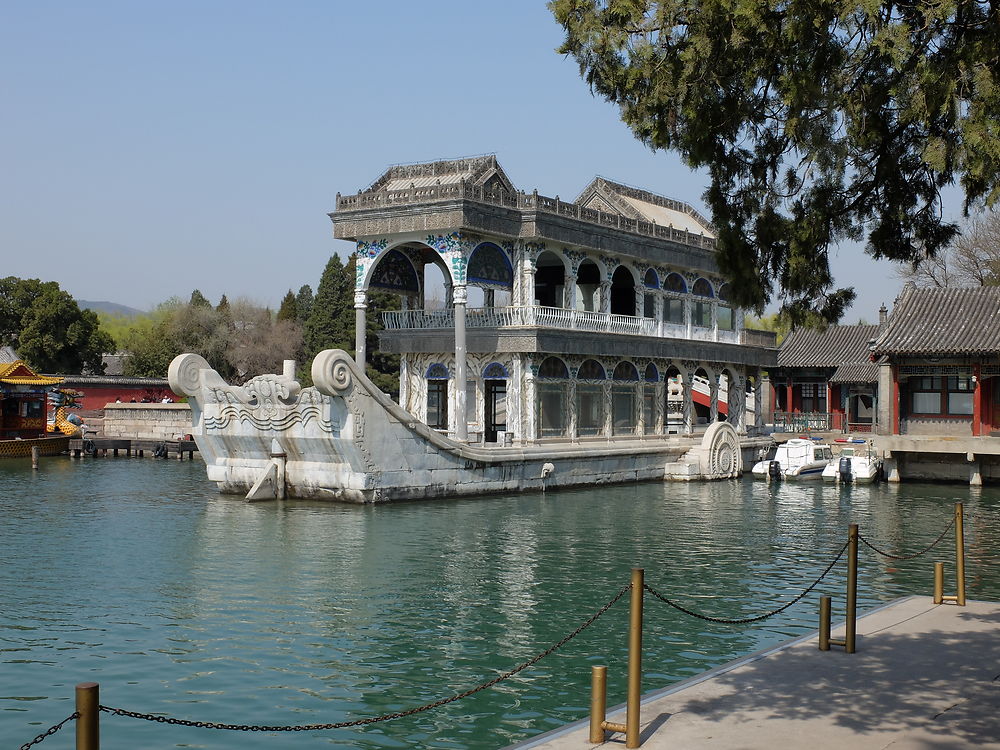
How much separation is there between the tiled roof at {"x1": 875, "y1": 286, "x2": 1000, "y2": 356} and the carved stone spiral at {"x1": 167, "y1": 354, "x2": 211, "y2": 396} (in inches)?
831

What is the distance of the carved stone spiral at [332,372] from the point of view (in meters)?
24.6

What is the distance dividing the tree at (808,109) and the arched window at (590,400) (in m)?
24.9

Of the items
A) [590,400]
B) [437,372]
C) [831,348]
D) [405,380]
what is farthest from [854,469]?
[831,348]

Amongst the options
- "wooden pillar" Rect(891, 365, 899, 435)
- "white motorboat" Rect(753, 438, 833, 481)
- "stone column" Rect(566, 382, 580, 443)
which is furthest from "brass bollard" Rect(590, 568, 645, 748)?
"wooden pillar" Rect(891, 365, 899, 435)

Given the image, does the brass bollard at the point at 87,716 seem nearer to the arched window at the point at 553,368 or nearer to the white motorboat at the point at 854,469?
the arched window at the point at 553,368

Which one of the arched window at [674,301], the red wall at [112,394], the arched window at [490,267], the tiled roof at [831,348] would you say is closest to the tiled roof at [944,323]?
the arched window at [674,301]

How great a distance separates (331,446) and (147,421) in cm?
2832

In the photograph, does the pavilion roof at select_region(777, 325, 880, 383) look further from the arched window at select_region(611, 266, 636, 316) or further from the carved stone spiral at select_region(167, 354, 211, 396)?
the carved stone spiral at select_region(167, 354, 211, 396)

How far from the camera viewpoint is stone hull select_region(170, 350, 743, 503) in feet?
83.4

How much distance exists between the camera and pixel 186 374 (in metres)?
27.6

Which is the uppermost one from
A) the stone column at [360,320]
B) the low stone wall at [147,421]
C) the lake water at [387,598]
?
the stone column at [360,320]

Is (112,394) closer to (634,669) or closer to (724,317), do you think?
(724,317)

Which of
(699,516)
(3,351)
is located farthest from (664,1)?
(3,351)

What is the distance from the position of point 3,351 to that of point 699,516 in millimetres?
48971
